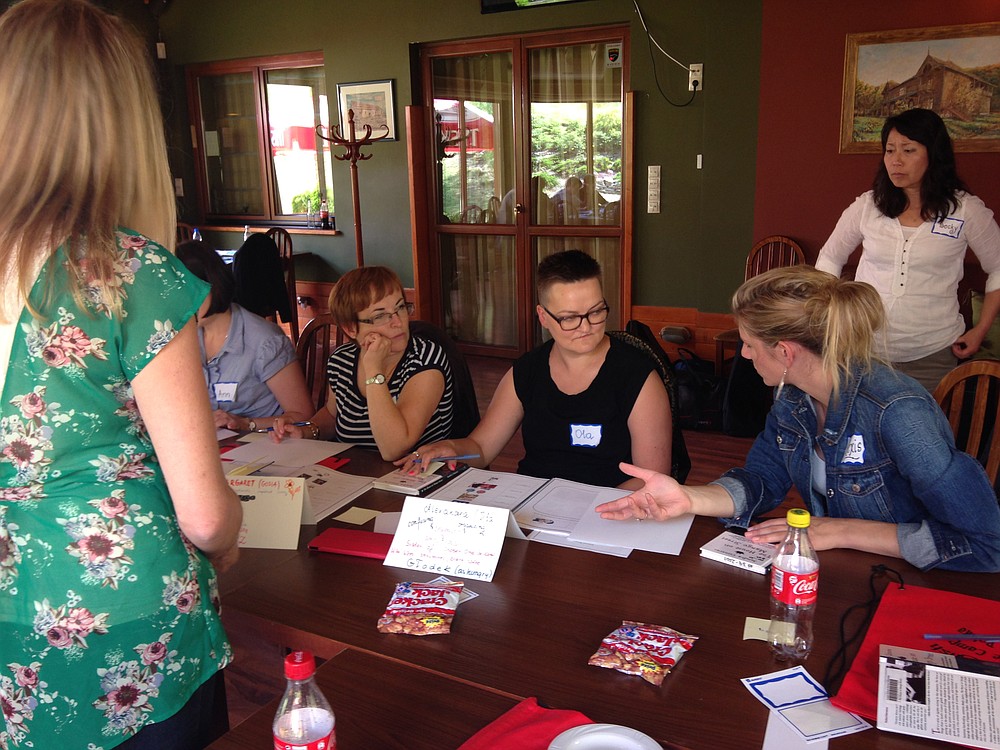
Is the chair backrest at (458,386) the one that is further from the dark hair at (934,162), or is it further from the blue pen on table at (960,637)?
the dark hair at (934,162)

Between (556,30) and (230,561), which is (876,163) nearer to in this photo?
(556,30)

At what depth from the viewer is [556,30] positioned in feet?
18.1

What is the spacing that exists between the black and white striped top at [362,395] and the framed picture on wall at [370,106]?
4.23 m

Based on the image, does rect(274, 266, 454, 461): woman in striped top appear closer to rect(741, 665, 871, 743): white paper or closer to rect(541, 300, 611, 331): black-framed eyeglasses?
rect(541, 300, 611, 331): black-framed eyeglasses

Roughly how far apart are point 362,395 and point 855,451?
4.45 ft

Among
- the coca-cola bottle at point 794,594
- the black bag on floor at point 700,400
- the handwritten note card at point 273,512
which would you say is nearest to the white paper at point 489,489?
the handwritten note card at point 273,512

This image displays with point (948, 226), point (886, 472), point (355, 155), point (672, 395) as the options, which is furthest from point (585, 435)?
point (355, 155)

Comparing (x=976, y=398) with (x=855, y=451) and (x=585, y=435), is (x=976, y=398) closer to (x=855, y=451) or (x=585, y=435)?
(x=855, y=451)

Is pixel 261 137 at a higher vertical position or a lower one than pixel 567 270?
higher

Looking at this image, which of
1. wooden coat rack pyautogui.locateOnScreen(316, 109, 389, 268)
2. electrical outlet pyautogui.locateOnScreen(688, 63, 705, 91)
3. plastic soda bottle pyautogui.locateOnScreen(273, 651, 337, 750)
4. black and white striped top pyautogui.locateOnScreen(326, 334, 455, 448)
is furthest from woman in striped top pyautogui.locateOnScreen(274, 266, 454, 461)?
wooden coat rack pyautogui.locateOnScreen(316, 109, 389, 268)

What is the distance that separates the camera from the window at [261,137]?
23.0 feet

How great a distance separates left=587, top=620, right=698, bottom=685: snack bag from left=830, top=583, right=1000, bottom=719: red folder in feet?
0.72

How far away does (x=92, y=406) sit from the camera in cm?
99

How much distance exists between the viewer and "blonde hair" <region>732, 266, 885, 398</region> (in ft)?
5.21
